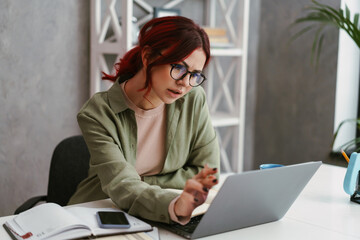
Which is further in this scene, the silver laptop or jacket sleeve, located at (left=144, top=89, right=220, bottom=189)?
jacket sleeve, located at (left=144, top=89, right=220, bottom=189)

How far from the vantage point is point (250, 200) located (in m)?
1.39

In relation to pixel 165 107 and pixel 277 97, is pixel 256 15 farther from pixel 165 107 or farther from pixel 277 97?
pixel 165 107

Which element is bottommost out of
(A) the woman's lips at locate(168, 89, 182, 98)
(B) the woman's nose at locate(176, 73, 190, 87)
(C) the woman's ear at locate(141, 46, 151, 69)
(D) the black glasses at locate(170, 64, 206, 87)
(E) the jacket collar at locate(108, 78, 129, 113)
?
(E) the jacket collar at locate(108, 78, 129, 113)

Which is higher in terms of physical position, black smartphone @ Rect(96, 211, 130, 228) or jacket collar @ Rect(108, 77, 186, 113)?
jacket collar @ Rect(108, 77, 186, 113)

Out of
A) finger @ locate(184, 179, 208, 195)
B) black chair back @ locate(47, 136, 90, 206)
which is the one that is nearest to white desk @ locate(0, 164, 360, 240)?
finger @ locate(184, 179, 208, 195)

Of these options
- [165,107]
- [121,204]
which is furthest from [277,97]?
[121,204]

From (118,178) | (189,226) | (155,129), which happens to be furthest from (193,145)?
(189,226)

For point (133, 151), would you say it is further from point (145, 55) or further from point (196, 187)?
point (196, 187)

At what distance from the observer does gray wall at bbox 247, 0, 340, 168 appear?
3422 millimetres

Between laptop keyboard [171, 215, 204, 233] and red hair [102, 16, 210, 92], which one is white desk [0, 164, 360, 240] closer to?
laptop keyboard [171, 215, 204, 233]

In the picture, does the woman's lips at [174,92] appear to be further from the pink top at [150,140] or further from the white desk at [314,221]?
the white desk at [314,221]

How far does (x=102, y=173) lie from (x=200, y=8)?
2098mm

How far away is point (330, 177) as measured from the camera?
→ 208 centimetres

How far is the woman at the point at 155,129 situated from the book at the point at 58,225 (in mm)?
122
